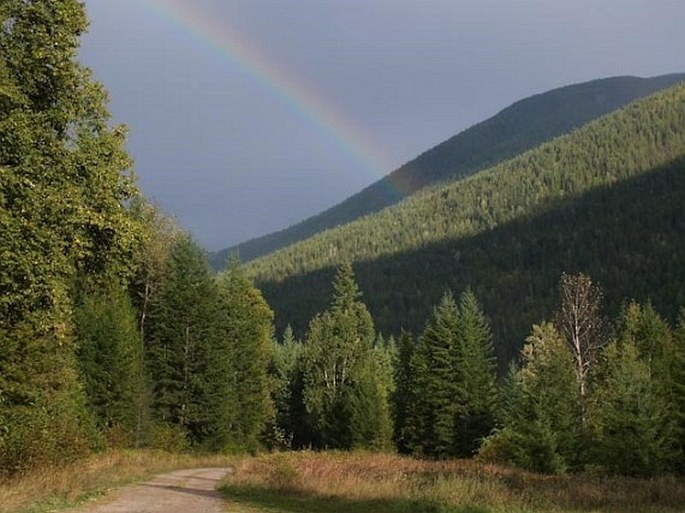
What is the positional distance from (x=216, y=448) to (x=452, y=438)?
1753 cm

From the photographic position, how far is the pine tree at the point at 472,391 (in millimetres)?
55062

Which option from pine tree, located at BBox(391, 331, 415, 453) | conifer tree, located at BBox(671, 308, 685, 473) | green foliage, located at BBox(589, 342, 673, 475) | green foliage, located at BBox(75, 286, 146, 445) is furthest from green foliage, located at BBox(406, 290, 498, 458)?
green foliage, located at BBox(75, 286, 146, 445)

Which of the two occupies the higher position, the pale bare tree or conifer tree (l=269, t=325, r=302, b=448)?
the pale bare tree

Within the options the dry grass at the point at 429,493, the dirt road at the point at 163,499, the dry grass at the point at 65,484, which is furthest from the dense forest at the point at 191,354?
the dry grass at the point at 429,493

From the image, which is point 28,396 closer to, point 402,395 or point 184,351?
point 184,351

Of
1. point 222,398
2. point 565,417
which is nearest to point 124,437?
point 222,398

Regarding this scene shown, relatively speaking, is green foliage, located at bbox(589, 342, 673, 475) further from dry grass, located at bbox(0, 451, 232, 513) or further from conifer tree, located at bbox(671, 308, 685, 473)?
dry grass, located at bbox(0, 451, 232, 513)

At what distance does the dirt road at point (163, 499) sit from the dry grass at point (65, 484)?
1.87ft

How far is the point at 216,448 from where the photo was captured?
49938mm

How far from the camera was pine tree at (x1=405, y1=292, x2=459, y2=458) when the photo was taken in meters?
55.1

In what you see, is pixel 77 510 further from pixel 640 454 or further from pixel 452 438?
pixel 452 438

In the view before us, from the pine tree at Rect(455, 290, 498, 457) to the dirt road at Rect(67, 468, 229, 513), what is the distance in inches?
1405

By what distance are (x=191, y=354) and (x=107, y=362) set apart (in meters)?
Answer: 8.26

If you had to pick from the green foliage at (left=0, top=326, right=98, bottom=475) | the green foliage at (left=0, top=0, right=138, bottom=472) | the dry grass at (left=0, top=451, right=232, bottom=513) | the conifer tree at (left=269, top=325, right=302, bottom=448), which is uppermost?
the green foliage at (left=0, top=0, right=138, bottom=472)
